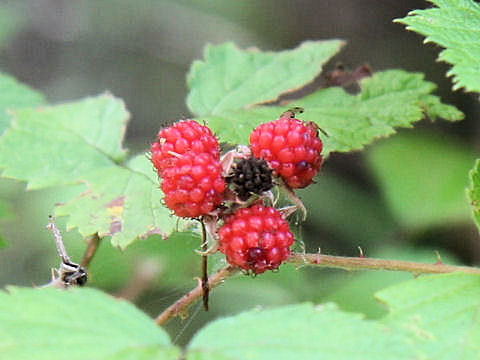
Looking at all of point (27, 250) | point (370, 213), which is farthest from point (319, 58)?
point (27, 250)

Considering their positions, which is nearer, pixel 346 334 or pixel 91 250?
pixel 346 334

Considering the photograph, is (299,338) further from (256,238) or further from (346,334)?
(256,238)

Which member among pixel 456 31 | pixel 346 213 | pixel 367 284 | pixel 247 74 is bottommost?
pixel 367 284

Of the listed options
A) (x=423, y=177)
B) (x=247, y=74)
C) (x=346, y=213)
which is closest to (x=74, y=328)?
(x=247, y=74)

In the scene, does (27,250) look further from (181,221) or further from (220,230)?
(220,230)

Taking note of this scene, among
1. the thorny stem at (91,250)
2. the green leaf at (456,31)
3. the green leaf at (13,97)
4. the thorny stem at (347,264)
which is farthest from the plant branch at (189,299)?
the green leaf at (13,97)

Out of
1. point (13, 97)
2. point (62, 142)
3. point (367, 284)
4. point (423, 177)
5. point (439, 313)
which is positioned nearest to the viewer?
point (439, 313)
